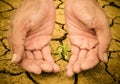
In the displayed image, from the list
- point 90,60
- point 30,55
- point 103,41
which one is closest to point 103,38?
point 103,41

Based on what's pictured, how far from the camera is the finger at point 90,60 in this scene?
140 cm

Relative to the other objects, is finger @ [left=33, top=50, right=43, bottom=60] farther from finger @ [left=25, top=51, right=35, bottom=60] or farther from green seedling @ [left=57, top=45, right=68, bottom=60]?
green seedling @ [left=57, top=45, right=68, bottom=60]

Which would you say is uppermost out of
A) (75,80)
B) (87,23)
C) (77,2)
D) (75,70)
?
(77,2)

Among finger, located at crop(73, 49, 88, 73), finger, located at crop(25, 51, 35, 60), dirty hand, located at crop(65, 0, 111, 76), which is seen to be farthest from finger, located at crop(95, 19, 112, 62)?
finger, located at crop(25, 51, 35, 60)

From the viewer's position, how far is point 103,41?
4.75 ft

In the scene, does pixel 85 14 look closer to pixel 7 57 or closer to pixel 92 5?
pixel 92 5

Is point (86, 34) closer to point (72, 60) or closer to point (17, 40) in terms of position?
point (72, 60)

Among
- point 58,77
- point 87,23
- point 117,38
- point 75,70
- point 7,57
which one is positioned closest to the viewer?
point 75,70

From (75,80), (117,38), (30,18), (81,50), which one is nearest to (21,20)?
(30,18)

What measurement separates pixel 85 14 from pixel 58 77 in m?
0.47

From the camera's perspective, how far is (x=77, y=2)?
5.47 feet

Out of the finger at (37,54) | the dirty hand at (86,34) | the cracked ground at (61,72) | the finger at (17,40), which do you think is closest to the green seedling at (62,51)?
the cracked ground at (61,72)

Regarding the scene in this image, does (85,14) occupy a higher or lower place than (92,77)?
higher

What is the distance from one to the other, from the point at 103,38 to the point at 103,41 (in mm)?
22
